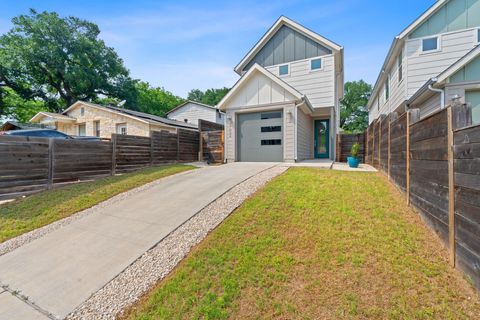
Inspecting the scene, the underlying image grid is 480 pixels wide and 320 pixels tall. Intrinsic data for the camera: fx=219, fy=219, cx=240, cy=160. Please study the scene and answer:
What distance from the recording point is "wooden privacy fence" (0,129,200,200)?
6.27 meters

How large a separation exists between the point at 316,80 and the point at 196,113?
18.3 m

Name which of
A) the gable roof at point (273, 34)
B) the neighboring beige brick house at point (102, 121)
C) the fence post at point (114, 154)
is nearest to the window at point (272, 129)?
the gable roof at point (273, 34)

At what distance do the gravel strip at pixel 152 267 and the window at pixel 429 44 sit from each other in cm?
1134

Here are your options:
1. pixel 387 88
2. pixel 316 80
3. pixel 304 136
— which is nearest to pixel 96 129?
pixel 304 136

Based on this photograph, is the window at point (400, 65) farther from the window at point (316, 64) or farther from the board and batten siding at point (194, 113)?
the board and batten siding at point (194, 113)

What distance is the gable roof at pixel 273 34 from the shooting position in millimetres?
11664

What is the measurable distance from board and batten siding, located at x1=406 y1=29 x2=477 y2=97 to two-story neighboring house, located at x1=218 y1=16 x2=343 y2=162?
10.5ft

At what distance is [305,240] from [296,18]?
1340 centimetres

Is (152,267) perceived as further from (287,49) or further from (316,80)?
(287,49)

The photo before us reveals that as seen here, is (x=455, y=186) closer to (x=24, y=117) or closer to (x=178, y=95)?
(x=24, y=117)

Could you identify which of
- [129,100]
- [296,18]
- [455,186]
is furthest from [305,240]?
[129,100]

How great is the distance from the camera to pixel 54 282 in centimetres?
302

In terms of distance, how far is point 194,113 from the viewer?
90.8ft

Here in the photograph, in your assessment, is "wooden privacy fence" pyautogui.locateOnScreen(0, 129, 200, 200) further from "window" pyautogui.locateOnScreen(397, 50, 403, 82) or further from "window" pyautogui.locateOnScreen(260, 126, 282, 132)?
"window" pyautogui.locateOnScreen(397, 50, 403, 82)
